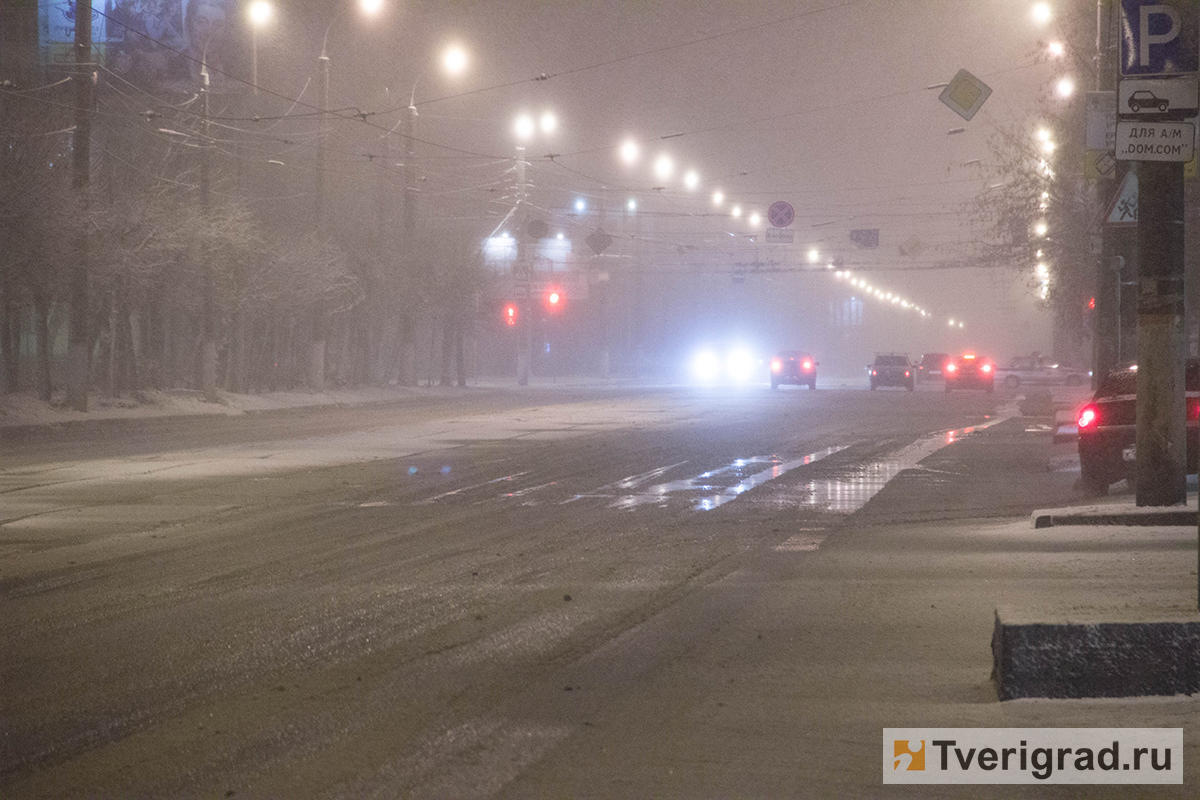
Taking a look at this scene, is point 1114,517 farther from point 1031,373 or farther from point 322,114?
point 1031,373

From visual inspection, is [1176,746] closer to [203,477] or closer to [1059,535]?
[1059,535]

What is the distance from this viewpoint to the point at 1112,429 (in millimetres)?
15047

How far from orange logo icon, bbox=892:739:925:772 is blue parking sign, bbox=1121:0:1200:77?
713 centimetres

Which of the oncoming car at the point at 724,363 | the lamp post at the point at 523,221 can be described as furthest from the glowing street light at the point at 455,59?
the oncoming car at the point at 724,363

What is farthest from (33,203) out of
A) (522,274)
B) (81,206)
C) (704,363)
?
(704,363)

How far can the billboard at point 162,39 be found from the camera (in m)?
47.2

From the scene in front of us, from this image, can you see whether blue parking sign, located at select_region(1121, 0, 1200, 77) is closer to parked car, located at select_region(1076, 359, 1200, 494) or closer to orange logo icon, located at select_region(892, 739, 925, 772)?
parked car, located at select_region(1076, 359, 1200, 494)

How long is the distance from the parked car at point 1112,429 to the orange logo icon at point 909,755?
10.4 meters

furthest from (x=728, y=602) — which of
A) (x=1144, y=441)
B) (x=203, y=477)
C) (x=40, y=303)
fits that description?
(x=40, y=303)

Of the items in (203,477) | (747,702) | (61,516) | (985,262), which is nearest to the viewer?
(747,702)

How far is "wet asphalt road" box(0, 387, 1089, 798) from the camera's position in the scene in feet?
18.0

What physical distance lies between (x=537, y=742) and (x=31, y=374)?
4816 cm

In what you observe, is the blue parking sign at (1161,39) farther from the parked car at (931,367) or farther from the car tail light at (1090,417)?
the parked car at (931,367)

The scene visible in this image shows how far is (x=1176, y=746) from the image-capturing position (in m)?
5.38
